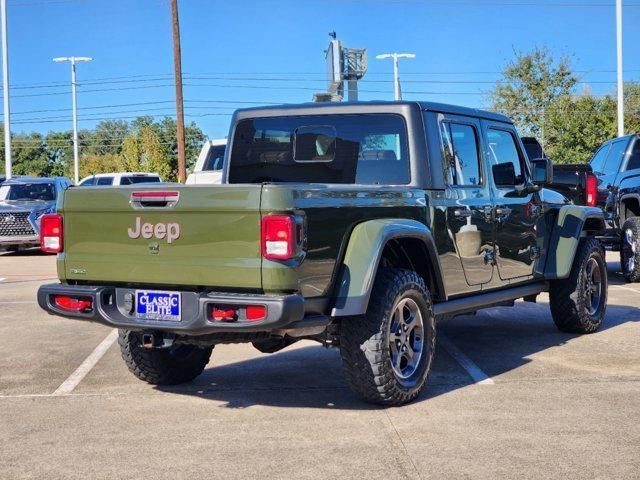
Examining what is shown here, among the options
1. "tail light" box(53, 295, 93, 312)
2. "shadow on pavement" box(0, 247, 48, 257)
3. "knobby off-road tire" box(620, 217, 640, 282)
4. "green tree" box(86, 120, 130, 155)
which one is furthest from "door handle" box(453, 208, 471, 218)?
"green tree" box(86, 120, 130, 155)

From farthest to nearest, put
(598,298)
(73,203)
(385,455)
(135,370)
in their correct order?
(598,298), (135,370), (73,203), (385,455)

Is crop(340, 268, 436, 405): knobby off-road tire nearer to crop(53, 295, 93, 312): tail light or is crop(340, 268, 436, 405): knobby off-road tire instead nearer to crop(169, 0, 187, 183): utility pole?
crop(53, 295, 93, 312): tail light

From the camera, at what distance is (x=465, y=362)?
22.4 ft

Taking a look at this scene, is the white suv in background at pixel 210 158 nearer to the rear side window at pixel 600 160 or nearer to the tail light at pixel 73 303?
the rear side window at pixel 600 160

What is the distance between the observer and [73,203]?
17.5ft

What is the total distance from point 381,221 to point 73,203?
191 cm

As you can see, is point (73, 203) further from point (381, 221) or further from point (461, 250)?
point (461, 250)

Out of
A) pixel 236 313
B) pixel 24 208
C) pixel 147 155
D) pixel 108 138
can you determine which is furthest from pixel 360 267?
pixel 108 138

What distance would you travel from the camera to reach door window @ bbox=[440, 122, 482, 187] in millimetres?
6188

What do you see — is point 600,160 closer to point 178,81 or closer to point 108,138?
point 178,81

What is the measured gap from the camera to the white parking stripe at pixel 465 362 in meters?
6.20

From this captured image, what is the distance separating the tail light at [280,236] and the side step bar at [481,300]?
160cm

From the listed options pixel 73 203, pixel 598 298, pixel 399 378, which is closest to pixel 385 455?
pixel 399 378

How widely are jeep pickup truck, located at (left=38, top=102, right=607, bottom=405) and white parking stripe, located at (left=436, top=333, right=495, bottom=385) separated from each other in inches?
19.8
